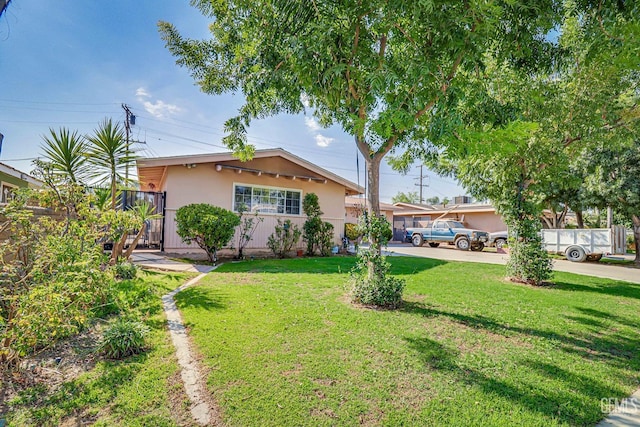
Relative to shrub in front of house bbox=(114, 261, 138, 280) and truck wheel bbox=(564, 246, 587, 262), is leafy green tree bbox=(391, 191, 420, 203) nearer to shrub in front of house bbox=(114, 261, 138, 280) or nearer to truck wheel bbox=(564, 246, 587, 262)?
truck wheel bbox=(564, 246, 587, 262)

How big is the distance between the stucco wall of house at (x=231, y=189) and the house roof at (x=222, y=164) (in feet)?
0.91

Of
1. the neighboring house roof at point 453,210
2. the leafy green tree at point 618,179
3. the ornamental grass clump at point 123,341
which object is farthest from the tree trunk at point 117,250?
the neighboring house roof at point 453,210

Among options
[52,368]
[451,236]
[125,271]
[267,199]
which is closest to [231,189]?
[267,199]

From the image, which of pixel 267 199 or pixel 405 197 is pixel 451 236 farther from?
pixel 405 197

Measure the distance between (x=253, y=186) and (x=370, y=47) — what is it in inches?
325

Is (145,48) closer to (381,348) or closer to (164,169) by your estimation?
(164,169)

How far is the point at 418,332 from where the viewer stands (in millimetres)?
3857

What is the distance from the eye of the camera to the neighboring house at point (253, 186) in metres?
10.4

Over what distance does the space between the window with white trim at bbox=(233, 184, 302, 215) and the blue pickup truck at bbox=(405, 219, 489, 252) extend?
36.9ft

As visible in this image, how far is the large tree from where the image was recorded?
3.34 metres

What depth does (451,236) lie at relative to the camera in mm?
19109

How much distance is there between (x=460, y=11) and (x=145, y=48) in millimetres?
8228

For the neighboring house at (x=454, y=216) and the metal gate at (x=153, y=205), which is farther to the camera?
the neighboring house at (x=454, y=216)

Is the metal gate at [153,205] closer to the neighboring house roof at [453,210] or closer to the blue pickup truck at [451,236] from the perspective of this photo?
the blue pickup truck at [451,236]
